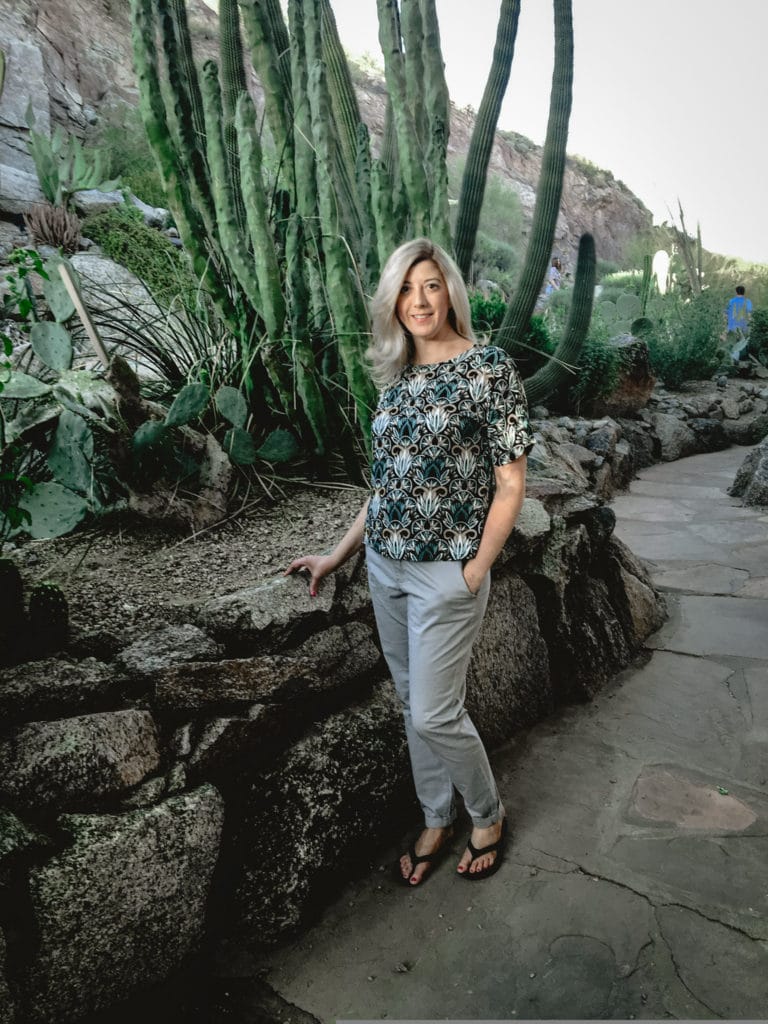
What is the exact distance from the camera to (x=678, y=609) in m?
3.44

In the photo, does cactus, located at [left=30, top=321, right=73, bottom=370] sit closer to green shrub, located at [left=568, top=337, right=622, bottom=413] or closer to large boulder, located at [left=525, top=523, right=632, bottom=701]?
large boulder, located at [left=525, top=523, right=632, bottom=701]

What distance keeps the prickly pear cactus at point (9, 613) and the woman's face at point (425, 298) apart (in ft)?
3.60

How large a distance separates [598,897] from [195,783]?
101 centimetres

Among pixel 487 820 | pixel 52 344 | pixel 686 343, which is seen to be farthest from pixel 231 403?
pixel 686 343

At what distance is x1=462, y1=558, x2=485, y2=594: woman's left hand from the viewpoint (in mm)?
1547

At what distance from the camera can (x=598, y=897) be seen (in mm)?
1726

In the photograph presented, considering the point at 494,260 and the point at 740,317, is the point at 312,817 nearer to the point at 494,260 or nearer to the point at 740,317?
the point at 740,317

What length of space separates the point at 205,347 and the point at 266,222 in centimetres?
70

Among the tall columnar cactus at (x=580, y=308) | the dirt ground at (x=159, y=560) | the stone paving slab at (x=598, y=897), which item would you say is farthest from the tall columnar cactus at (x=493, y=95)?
the stone paving slab at (x=598, y=897)

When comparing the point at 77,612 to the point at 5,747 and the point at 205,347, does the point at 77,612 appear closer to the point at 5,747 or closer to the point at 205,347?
the point at 5,747

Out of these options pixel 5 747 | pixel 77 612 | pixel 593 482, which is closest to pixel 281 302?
pixel 77 612

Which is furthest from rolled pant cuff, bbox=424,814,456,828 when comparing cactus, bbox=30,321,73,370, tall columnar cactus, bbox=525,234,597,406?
tall columnar cactus, bbox=525,234,597,406

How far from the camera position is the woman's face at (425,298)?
163 centimetres

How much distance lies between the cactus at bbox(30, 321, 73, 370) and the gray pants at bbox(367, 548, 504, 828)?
1.18m
